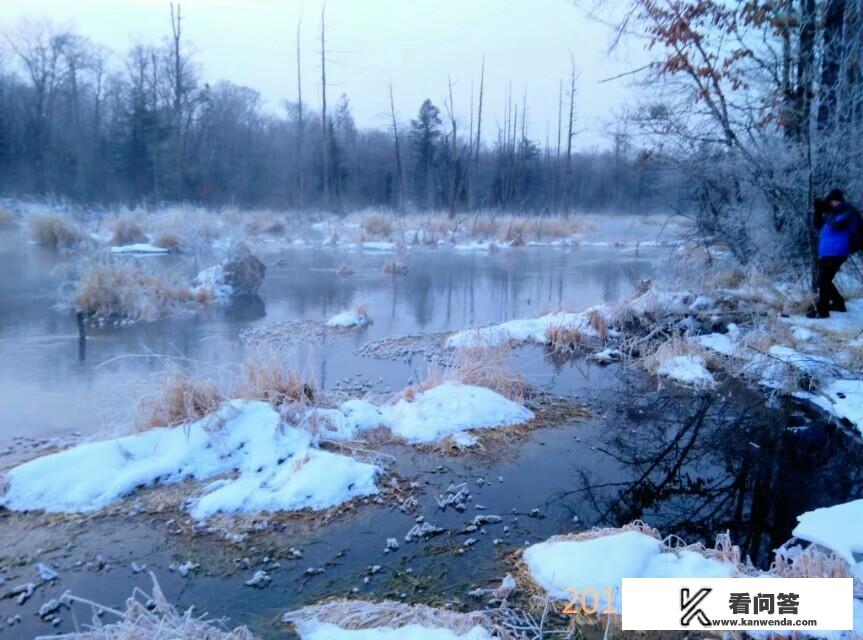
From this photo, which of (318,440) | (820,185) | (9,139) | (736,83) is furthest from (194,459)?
(9,139)

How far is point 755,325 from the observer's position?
29.7 feet

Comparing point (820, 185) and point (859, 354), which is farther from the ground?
point (820, 185)

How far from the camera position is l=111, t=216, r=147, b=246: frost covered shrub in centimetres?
2180

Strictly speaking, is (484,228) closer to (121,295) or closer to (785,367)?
(121,295)

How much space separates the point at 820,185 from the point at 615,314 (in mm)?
3777

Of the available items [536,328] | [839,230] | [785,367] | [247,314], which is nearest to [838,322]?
[839,230]

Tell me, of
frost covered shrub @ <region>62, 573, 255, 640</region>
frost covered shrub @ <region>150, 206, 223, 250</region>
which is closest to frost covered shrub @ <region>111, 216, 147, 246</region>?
frost covered shrub @ <region>150, 206, 223, 250</region>

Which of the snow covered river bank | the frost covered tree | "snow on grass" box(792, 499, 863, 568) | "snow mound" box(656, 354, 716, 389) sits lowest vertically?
the snow covered river bank

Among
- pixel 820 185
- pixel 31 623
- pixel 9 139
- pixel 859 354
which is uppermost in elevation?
pixel 9 139

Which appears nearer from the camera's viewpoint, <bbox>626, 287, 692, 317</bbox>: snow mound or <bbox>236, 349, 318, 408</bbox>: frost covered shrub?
<bbox>236, 349, 318, 408</bbox>: frost covered shrub

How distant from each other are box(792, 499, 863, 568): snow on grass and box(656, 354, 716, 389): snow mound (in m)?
3.57

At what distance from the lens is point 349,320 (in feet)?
36.3

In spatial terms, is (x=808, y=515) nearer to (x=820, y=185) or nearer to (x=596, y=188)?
(x=820, y=185)

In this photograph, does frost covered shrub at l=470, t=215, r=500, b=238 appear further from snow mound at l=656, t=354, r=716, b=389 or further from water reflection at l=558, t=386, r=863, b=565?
water reflection at l=558, t=386, r=863, b=565
